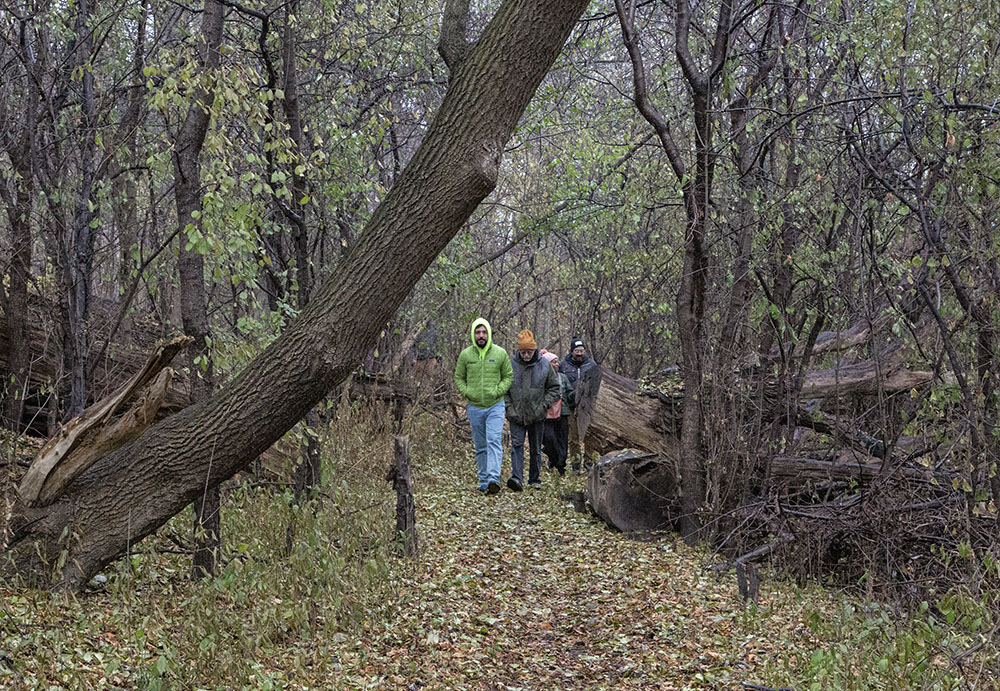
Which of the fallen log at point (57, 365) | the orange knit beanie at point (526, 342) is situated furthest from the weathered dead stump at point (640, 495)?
the fallen log at point (57, 365)

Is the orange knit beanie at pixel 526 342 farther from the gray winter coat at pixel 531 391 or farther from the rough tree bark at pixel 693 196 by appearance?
the rough tree bark at pixel 693 196

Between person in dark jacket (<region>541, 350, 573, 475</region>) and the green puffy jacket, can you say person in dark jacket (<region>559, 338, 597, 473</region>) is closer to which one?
person in dark jacket (<region>541, 350, 573, 475</region>)

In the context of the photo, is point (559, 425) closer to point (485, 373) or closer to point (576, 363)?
point (576, 363)

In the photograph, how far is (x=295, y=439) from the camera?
22.1 ft

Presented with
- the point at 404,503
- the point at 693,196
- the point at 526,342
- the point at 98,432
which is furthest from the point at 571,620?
the point at 526,342

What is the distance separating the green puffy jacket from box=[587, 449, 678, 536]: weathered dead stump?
2.11 metres

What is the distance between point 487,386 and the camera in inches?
424

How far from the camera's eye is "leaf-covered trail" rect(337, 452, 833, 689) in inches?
214

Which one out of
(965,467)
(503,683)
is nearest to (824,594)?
(965,467)

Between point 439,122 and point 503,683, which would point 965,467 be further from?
point 439,122

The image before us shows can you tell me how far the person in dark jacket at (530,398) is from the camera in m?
11.5

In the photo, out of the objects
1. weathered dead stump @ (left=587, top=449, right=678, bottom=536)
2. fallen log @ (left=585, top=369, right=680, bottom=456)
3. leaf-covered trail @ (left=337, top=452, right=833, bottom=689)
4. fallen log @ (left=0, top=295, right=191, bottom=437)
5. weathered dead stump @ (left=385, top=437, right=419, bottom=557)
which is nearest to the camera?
leaf-covered trail @ (left=337, top=452, right=833, bottom=689)

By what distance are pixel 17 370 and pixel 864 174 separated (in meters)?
7.68

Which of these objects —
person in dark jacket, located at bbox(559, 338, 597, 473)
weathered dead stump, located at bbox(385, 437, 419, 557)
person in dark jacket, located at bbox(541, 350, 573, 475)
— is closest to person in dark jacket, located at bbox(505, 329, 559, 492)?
person in dark jacket, located at bbox(541, 350, 573, 475)
